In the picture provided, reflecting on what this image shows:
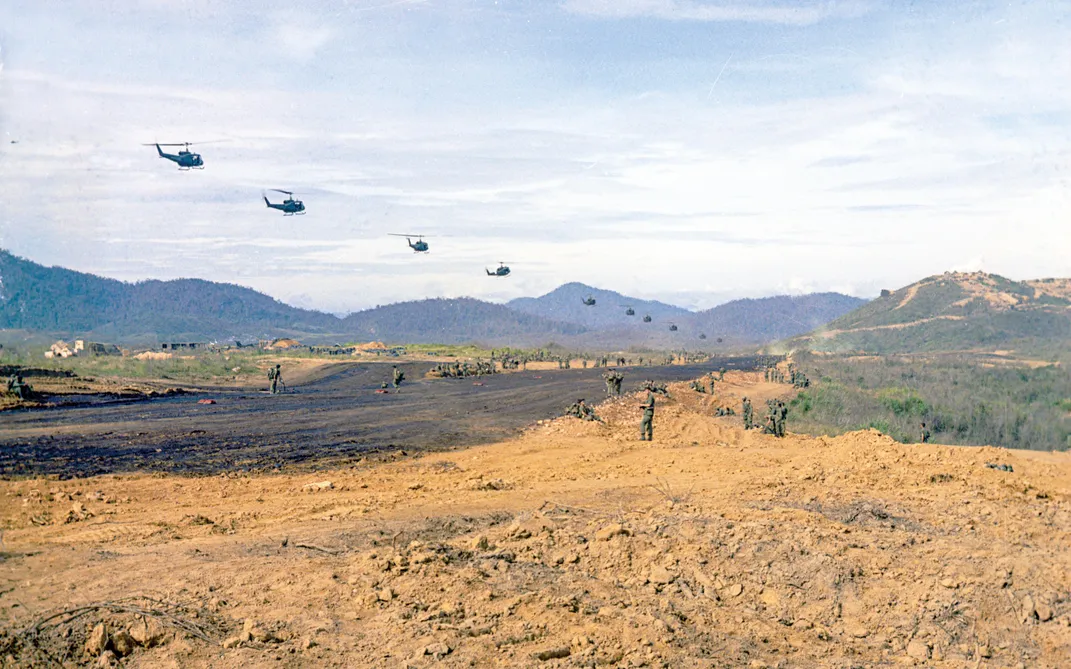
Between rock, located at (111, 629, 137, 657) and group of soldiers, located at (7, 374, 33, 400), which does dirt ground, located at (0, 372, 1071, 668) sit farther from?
group of soldiers, located at (7, 374, 33, 400)

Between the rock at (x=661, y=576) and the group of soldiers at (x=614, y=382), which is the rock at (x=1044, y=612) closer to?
the rock at (x=661, y=576)

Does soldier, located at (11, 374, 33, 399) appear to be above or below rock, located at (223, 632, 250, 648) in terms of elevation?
above

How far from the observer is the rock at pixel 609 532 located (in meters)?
9.85

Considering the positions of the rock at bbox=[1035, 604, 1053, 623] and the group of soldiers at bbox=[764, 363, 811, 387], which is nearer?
the rock at bbox=[1035, 604, 1053, 623]

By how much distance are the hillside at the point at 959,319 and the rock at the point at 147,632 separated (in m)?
78.7

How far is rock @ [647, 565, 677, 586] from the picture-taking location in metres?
8.82

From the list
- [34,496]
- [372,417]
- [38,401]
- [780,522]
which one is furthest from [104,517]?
[38,401]

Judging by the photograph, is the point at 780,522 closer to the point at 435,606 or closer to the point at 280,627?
the point at 435,606

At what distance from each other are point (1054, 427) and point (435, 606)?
2672 cm

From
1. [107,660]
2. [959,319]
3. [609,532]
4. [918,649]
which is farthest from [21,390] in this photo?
[959,319]

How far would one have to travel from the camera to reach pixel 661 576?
29.2 feet

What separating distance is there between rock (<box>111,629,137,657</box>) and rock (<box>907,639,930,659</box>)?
720 cm

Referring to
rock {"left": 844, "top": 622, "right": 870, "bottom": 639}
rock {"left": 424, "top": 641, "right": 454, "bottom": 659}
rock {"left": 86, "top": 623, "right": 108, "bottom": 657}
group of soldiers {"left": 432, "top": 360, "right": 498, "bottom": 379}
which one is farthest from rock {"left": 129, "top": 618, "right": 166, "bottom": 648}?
group of soldiers {"left": 432, "top": 360, "right": 498, "bottom": 379}

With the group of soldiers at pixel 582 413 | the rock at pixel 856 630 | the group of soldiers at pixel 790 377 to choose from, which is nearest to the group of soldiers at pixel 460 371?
the group of soldiers at pixel 790 377
